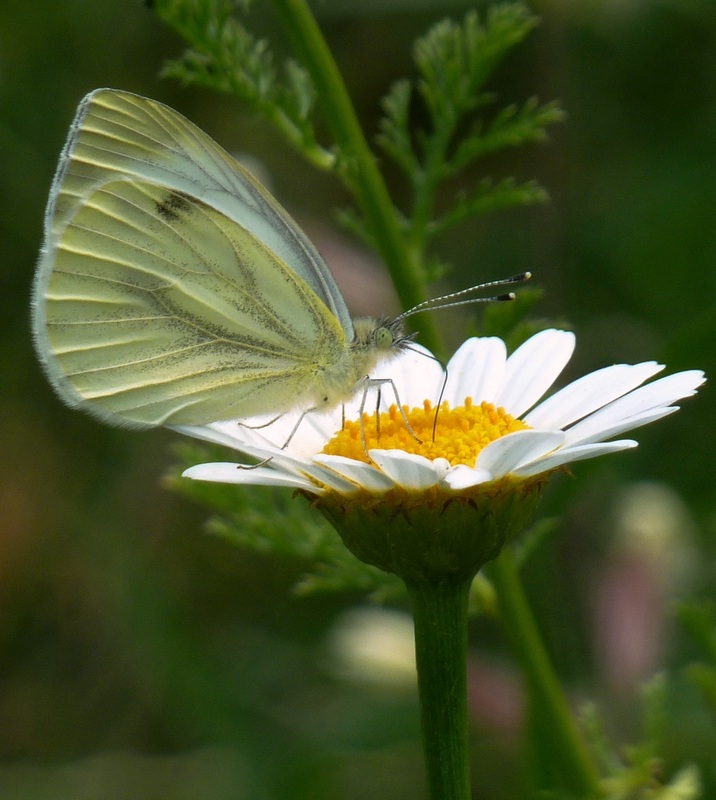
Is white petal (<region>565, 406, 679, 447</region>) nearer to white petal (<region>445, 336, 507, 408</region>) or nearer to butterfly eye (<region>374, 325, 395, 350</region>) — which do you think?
white petal (<region>445, 336, 507, 408</region>)

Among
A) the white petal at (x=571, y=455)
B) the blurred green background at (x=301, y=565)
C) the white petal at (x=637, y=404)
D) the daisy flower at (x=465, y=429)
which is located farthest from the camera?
the blurred green background at (x=301, y=565)

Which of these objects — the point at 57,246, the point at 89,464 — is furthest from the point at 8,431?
the point at 57,246

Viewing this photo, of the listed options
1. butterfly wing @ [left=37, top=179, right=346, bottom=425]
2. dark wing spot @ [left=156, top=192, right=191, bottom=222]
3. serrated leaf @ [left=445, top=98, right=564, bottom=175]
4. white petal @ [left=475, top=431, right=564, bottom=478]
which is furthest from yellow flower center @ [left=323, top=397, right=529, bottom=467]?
dark wing spot @ [left=156, top=192, right=191, bottom=222]

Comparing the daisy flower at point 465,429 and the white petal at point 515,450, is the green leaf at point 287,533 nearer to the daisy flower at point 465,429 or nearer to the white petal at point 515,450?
the daisy flower at point 465,429

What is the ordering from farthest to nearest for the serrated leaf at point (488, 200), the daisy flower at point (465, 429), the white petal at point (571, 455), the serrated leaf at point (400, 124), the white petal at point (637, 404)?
1. the serrated leaf at point (400, 124)
2. the serrated leaf at point (488, 200)
3. the white petal at point (637, 404)
4. the daisy flower at point (465, 429)
5. the white petal at point (571, 455)

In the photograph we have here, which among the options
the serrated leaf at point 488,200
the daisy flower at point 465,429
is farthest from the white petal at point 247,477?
the serrated leaf at point 488,200

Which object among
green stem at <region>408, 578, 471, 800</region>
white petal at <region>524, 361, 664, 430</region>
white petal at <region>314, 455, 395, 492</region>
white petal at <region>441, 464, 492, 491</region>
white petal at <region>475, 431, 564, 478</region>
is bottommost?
green stem at <region>408, 578, 471, 800</region>

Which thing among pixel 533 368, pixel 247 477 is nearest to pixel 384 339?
pixel 533 368

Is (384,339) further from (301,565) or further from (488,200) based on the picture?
(301,565)
